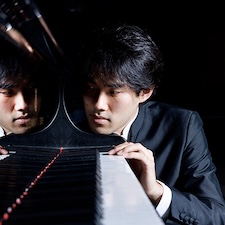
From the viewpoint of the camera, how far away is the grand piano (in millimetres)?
468

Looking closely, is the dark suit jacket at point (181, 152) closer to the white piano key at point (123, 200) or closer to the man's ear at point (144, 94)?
the man's ear at point (144, 94)

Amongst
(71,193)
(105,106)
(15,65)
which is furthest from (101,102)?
(71,193)

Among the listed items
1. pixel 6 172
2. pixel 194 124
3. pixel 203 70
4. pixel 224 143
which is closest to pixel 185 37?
pixel 203 70

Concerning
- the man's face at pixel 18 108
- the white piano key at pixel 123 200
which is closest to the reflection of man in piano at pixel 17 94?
the man's face at pixel 18 108

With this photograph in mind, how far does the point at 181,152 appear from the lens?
4.33 feet

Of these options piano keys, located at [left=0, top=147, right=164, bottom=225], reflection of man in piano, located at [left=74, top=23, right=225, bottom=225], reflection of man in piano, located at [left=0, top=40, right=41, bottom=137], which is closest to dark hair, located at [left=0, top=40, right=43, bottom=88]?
reflection of man in piano, located at [left=0, top=40, right=41, bottom=137]

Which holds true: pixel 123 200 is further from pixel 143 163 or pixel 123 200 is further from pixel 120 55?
pixel 120 55

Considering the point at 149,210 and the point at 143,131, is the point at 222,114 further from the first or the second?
the point at 149,210

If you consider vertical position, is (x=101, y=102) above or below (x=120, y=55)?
below

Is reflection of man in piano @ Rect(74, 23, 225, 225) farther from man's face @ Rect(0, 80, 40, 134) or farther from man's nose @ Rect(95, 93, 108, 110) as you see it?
man's face @ Rect(0, 80, 40, 134)

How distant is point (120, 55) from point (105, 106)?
0.17 meters

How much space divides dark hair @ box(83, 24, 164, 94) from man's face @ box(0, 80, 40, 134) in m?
0.17

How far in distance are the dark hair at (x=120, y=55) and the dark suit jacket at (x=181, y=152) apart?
128 mm

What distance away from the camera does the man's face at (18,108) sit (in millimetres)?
1207
